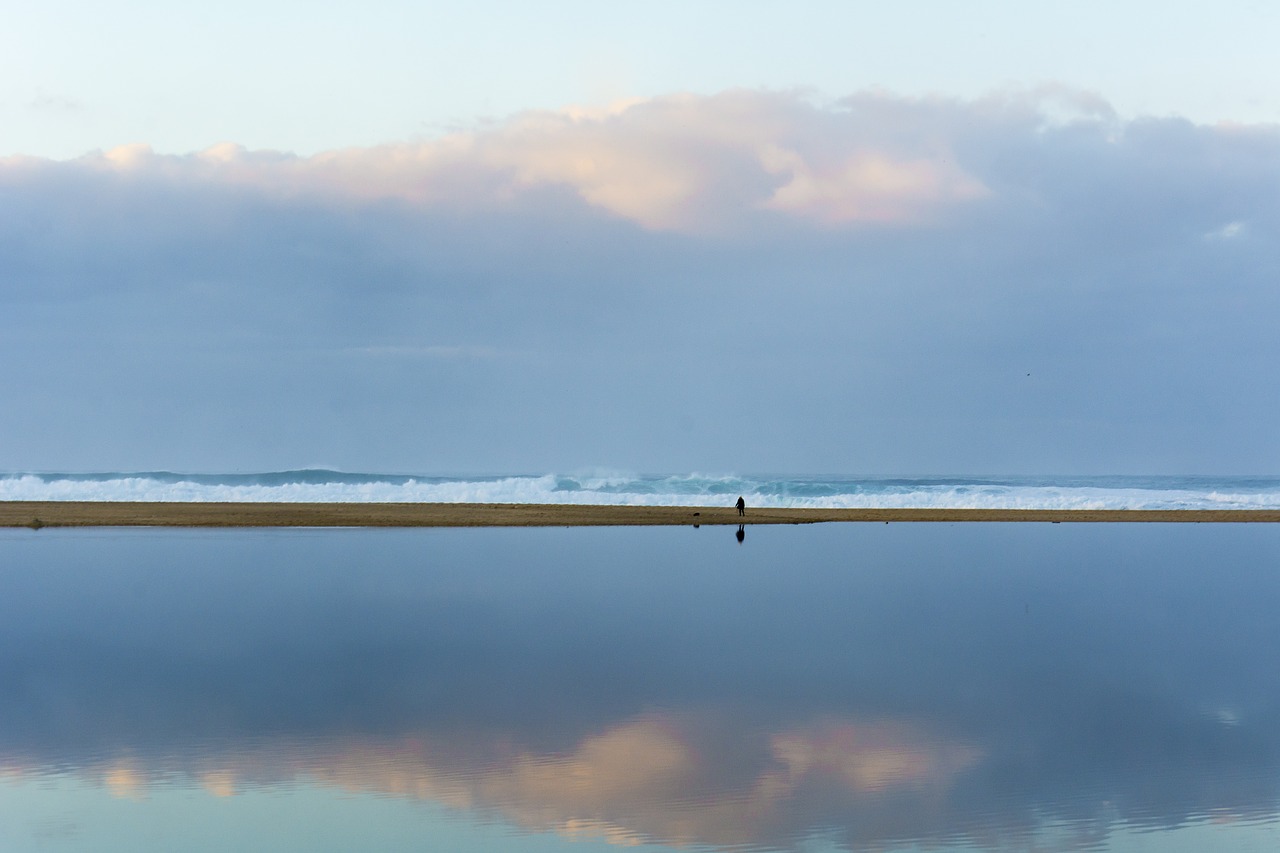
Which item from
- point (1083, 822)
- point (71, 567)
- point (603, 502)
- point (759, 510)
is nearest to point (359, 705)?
point (1083, 822)

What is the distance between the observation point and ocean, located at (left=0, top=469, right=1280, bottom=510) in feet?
265

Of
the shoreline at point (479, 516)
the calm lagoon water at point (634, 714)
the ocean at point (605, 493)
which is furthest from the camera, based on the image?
the ocean at point (605, 493)

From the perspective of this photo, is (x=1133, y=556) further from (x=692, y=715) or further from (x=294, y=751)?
(x=294, y=751)

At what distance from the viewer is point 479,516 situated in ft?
188

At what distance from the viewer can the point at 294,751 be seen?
458 inches

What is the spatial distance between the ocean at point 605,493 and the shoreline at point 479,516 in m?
9.44

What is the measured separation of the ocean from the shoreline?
9.44 meters

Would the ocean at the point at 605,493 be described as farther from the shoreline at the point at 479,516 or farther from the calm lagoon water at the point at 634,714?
the calm lagoon water at the point at 634,714

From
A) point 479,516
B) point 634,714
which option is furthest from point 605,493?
point 634,714

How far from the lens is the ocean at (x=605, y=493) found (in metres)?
80.7

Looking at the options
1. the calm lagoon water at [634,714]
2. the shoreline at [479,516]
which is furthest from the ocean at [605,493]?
the calm lagoon water at [634,714]

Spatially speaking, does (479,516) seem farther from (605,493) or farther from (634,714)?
(634,714)

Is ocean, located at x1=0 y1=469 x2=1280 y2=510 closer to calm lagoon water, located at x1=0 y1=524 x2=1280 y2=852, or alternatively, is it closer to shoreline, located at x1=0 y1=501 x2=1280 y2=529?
shoreline, located at x1=0 y1=501 x2=1280 y2=529

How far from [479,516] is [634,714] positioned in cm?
4482
